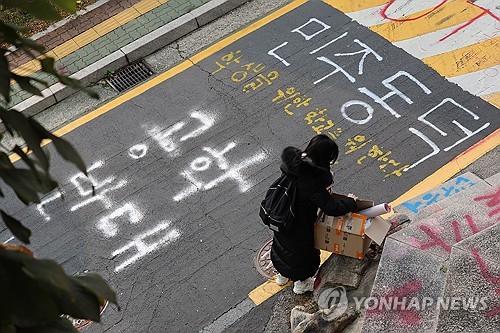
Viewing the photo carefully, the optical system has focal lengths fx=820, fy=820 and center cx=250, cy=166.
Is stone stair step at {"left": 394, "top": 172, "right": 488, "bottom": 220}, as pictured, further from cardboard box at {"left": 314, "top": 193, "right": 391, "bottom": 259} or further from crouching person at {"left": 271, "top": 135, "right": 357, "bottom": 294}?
crouching person at {"left": 271, "top": 135, "right": 357, "bottom": 294}

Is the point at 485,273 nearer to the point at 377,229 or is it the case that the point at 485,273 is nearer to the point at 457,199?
the point at 377,229

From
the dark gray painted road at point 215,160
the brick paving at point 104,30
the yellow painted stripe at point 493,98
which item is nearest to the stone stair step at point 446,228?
the dark gray painted road at point 215,160

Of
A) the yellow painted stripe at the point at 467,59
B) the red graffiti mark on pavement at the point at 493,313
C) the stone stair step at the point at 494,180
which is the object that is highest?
the red graffiti mark on pavement at the point at 493,313

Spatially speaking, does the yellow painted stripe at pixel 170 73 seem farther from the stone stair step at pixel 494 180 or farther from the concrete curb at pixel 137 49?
the stone stair step at pixel 494 180

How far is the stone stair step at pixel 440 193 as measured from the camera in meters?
8.10

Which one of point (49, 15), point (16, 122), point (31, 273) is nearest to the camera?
point (31, 273)

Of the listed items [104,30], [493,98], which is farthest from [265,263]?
[104,30]

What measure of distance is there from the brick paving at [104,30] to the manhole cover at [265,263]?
419 cm

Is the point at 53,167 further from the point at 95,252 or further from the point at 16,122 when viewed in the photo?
the point at 16,122

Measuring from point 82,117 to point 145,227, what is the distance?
2.26m

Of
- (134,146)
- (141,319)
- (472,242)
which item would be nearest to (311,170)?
(472,242)

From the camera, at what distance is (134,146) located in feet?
33.0

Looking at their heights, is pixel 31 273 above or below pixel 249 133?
above

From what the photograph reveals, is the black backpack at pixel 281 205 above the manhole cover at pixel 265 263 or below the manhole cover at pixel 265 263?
above
